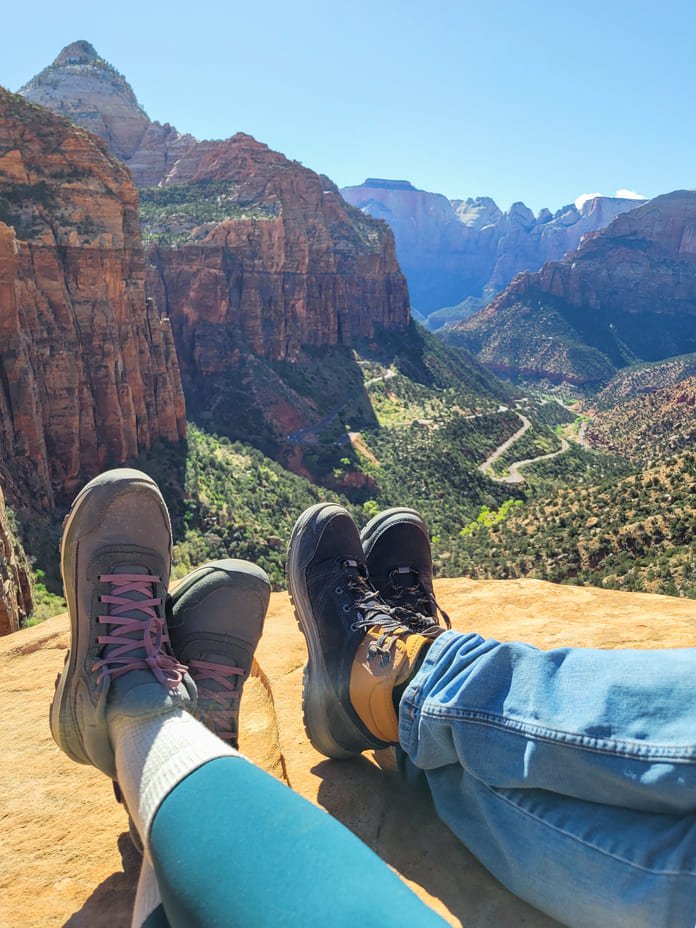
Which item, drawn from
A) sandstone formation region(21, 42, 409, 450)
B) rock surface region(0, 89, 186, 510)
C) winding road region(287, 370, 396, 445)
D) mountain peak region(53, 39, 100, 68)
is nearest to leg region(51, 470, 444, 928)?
rock surface region(0, 89, 186, 510)

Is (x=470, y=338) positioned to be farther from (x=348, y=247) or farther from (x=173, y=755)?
(x=173, y=755)

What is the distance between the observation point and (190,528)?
2980 centimetres

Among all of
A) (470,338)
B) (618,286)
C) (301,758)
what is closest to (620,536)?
(301,758)

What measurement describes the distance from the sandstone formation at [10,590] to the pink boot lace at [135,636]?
25.4 ft

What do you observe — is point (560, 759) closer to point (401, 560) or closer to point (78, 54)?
point (401, 560)

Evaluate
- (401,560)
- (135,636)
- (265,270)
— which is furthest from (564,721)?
(265,270)

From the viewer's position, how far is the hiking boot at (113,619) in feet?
8.82

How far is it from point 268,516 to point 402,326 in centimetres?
5626

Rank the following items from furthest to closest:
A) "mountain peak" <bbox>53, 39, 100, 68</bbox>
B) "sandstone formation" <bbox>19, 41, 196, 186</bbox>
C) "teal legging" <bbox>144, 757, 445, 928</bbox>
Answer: "mountain peak" <bbox>53, 39, 100, 68</bbox> < "sandstone formation" <bbox>19, 41, 196, 186</bbox> < "teal legging" <bbox>144, 757, 445, 928</bbox>

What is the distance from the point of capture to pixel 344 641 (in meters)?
3.32

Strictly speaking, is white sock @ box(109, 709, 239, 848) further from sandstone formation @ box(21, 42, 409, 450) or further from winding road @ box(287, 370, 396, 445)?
winding road @ box(287, 370, 396, 445)

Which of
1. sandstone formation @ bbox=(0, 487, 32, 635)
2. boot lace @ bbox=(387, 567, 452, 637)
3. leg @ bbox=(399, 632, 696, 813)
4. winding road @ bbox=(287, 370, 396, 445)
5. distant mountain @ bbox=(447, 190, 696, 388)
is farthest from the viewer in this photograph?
distant mountain @ bbox=(447, 190, 696, 388)

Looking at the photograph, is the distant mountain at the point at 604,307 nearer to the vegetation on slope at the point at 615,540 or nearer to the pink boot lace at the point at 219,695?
the vegetation on slope at the point at 615,540

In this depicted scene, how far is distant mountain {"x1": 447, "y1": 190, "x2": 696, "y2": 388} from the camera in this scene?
406ft
